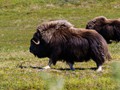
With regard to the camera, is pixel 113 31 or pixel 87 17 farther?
pixel 87 17

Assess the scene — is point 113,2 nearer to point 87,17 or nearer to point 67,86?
point 87,17

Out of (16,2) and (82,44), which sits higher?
(82,44)

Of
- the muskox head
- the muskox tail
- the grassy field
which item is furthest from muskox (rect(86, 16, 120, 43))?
the muskox tail

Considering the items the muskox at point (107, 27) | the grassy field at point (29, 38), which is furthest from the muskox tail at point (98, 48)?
the muskox at point (107, 27)

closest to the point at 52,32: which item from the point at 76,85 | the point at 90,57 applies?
the point at 90,57

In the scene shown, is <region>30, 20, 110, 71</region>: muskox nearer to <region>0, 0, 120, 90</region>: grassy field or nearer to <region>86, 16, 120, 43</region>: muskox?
<region>0, 0, 120, 90</region>: grassy field

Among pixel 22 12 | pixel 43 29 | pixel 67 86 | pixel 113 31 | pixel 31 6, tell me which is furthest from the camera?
pixel 31 6

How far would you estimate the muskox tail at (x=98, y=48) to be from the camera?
309 inches

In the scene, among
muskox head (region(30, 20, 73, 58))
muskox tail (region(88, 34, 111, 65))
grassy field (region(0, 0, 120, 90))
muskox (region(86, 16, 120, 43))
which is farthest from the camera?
muskox (region(86, 16, 120, 43))

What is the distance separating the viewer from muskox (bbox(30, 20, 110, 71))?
26.0 ft

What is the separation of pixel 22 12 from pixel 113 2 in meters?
8.93

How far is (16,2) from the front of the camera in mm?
38500

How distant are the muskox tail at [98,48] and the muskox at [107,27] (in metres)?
8.38

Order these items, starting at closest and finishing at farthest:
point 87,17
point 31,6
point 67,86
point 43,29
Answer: point 67,86
point 43,29
point 87,17
point 31,6
